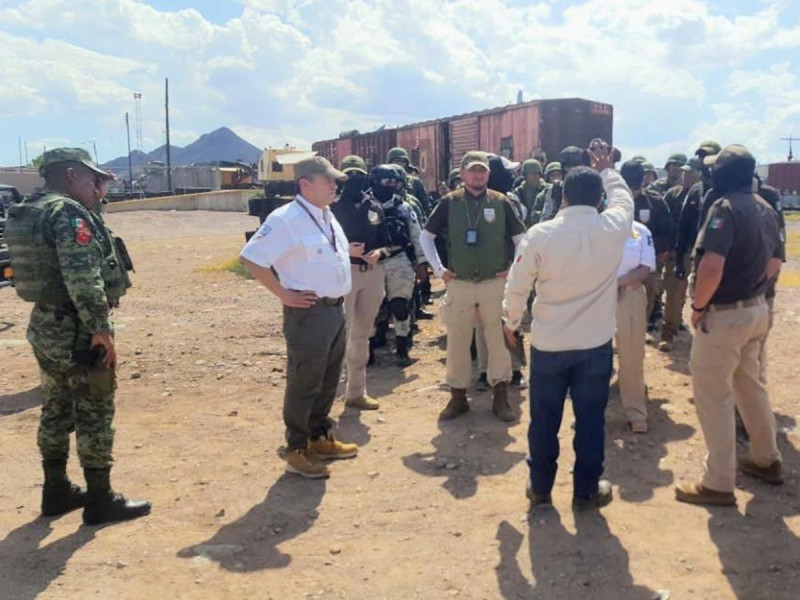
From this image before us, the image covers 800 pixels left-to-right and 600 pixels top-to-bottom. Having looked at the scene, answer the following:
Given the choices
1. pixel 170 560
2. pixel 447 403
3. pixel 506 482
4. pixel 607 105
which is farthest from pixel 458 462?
pixel 607 105

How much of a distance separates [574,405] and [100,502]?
8.55ft

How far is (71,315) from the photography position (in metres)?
3.69

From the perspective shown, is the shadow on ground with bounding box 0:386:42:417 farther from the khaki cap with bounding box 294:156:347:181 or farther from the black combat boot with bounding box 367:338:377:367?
the khaki cap with bounding box 294:156:347:181

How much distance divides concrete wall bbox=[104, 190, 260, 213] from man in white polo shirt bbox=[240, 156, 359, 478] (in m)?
31.1

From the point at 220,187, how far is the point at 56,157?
133 feet

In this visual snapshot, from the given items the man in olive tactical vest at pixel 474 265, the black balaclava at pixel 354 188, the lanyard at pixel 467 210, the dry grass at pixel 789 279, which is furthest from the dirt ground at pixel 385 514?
the dry grass at pixel 789 279

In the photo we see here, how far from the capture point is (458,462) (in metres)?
4.64

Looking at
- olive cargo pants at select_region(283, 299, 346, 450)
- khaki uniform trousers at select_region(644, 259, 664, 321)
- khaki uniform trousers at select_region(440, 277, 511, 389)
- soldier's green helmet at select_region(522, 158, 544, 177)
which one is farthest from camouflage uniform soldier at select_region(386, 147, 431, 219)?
olive cargo pants at select_region(283, 299, 346, 450)

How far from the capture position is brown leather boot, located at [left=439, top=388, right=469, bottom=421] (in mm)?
5395

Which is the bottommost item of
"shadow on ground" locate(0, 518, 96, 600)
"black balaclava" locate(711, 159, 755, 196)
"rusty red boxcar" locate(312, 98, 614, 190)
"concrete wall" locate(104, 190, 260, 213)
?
"shadow on ground" locate(0, 518, 96, 600)

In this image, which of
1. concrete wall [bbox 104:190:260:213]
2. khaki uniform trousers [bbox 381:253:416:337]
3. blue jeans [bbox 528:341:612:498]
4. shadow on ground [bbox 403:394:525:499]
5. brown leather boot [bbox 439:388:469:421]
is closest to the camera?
blue jeans [bbox 528:341:612:498]

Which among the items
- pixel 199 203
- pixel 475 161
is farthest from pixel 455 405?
pixel 199 203

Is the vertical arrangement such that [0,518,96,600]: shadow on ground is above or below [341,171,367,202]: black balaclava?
below

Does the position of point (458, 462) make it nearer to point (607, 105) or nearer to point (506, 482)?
point (506, 482)
